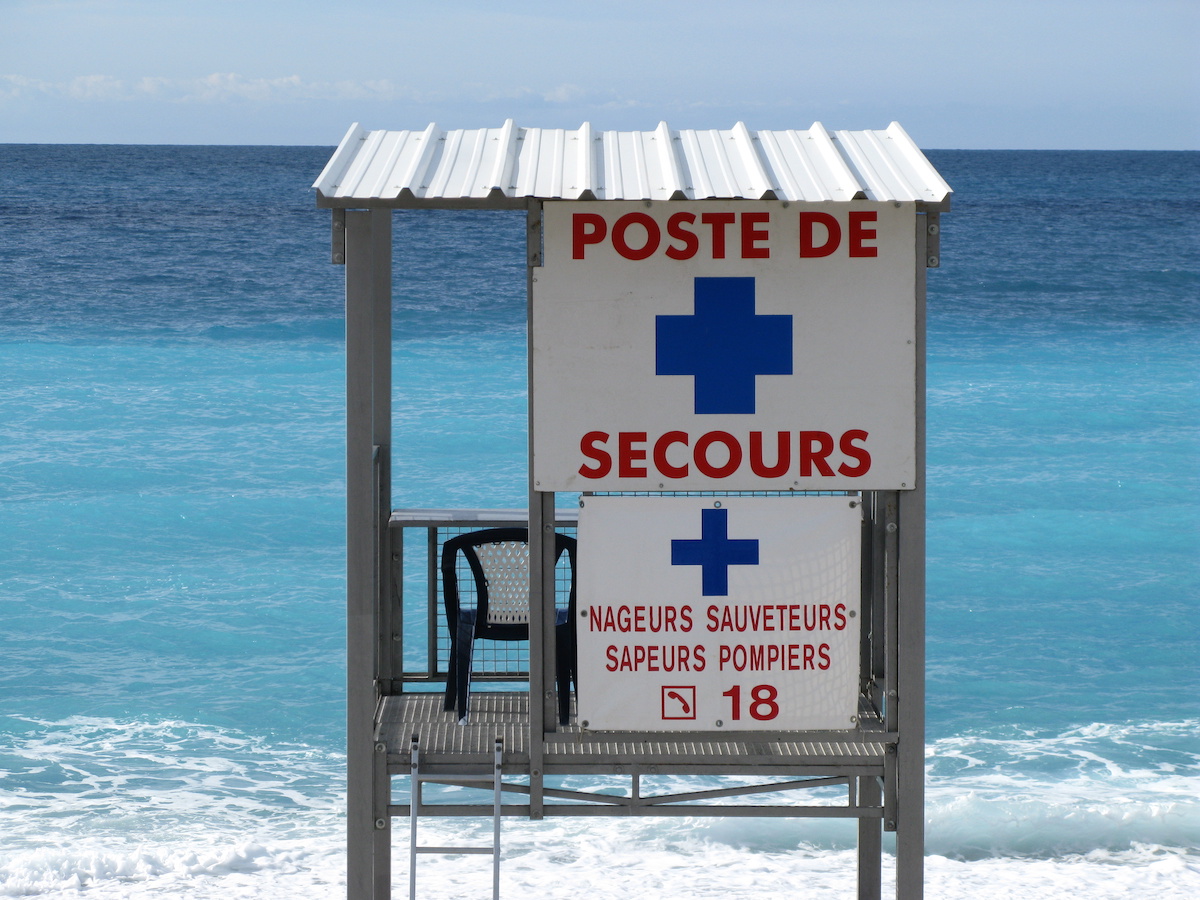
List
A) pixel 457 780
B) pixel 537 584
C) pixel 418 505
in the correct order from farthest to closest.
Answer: pixel 418 505
pixel 457 780
pixel 537 584

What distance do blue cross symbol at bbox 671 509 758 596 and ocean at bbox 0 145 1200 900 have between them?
115 inches

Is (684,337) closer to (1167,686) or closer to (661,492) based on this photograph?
(661,492)

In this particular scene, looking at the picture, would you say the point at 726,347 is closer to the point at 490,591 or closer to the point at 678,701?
the point at 678,701

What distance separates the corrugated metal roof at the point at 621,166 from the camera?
3.89m

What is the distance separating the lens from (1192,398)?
25391 millimetres

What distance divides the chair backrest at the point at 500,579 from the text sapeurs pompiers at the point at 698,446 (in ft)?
2.15

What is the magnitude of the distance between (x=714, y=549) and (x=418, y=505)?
16337 mm

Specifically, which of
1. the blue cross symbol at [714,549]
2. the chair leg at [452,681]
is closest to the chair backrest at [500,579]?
the chair leg at [452,681]

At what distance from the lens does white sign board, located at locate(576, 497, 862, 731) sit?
13.8 ft

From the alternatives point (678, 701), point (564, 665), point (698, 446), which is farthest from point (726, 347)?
point (564, 665)

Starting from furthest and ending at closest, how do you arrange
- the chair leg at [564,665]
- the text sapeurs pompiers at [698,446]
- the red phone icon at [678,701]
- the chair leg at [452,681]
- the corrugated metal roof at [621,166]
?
the chair leg at [452,681] → the chair leg at [564,665] → the red phone icon at [678,701] → the text sapeurs pompiers at [698,446] → the corrugated metal roof at [621,166]

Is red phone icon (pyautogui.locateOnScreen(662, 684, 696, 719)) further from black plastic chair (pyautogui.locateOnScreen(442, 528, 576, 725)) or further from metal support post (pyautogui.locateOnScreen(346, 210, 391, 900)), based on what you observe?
metal support post (pyautogui.locateOnScreen(346, 210, 391, 900))

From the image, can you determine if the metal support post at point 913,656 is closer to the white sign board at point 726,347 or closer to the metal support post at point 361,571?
the white sign board at point 726,347

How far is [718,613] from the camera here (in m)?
4.25
